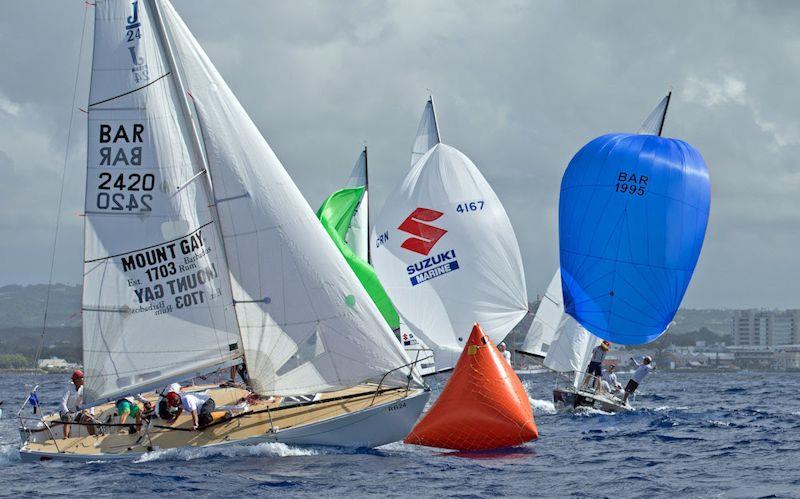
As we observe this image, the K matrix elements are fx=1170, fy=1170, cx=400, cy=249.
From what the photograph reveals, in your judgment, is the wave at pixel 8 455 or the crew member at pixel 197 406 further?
the wave at pixel 8 455

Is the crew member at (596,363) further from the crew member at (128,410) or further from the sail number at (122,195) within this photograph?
the sail number at (122,195)

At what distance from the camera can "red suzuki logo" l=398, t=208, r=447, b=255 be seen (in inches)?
1149

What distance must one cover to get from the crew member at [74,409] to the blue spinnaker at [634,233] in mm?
12028

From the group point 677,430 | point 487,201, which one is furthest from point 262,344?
point 487,201

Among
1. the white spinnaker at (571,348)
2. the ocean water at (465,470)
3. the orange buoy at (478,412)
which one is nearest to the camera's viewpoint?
the ocean water at (465,470)

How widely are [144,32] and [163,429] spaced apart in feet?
21.2

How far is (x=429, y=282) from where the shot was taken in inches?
1145

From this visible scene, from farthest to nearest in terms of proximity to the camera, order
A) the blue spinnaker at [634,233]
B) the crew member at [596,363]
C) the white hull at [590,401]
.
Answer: the crew member at [596,363]
the white hull at [590,401]
the blue spinnaker at [634,233]

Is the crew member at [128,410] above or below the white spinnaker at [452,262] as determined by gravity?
below

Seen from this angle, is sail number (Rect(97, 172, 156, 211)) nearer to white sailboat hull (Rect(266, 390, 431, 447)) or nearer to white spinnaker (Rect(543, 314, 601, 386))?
white sailboat hull (Rect(266, 390, 431, 447))

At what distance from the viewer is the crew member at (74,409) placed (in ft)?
65.4

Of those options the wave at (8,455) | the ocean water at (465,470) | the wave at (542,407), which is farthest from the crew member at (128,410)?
the wave at (542,407)

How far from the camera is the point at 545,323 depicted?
1432 inches

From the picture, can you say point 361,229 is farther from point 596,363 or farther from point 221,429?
point 221,429
